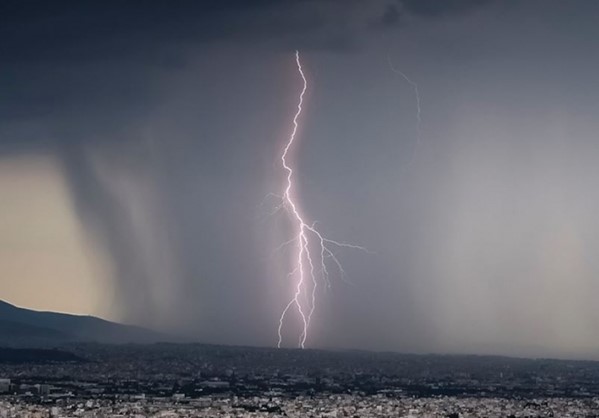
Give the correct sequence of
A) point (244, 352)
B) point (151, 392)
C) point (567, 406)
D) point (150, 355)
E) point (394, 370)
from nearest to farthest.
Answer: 1. point (567, 406)
2. point (151, 392)
3. point (394, 370)
4. point (150, 355)
5. point (244, 352)

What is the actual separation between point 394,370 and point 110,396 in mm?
38047

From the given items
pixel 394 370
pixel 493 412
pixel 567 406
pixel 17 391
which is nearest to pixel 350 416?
pixel 493 412

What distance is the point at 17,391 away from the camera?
58.0 m

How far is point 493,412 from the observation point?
165 ft

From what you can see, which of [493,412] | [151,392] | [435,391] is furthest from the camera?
[435,391]

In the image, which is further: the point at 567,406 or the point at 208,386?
the point at 208,386

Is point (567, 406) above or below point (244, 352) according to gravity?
below

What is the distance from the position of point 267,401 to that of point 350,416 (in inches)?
325

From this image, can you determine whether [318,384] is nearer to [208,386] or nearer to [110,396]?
[208,386]

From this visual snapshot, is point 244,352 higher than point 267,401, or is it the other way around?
point 244,352

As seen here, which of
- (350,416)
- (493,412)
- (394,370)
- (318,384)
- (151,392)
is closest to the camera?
(350,416)

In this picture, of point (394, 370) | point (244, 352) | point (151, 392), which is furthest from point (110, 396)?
point (244, 352)

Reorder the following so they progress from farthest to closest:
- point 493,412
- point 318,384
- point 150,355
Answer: point 150,355, point 318,384, point 493,412

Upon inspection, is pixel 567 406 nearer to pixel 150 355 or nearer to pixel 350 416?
pixel 350 416
